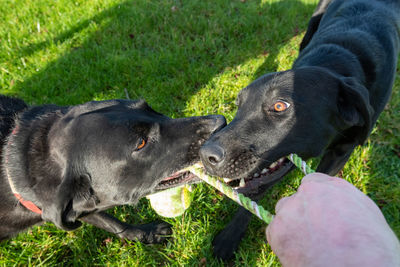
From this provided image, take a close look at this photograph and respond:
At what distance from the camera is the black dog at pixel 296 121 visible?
1.98 metres

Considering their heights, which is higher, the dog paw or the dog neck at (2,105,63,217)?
the dog neck at (2,105,63,217)

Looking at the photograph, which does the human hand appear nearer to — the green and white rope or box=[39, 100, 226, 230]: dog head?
the green and white rope

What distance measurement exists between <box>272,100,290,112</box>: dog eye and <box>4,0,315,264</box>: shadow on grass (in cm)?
196

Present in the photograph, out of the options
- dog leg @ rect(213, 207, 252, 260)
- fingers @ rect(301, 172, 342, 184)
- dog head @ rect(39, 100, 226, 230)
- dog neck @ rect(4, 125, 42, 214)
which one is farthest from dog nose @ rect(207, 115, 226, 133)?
dog neck @ rect(4, 125, 42, 214)

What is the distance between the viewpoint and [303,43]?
4410 millimetres

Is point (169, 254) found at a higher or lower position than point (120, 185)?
lower

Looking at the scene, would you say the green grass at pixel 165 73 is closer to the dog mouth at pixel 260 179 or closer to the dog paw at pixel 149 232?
the dog paw at pixel 149 232

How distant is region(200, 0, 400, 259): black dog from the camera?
6.49 feet

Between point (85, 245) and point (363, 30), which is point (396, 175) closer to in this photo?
point (363, 30)

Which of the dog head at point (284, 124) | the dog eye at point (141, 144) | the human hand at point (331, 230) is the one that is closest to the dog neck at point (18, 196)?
the dog eye at point (141, 144)

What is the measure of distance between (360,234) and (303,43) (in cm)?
423

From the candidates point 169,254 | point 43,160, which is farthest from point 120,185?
point 169,254

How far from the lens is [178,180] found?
7.63ft

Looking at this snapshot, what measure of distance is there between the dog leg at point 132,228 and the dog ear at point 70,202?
0.46 metres
